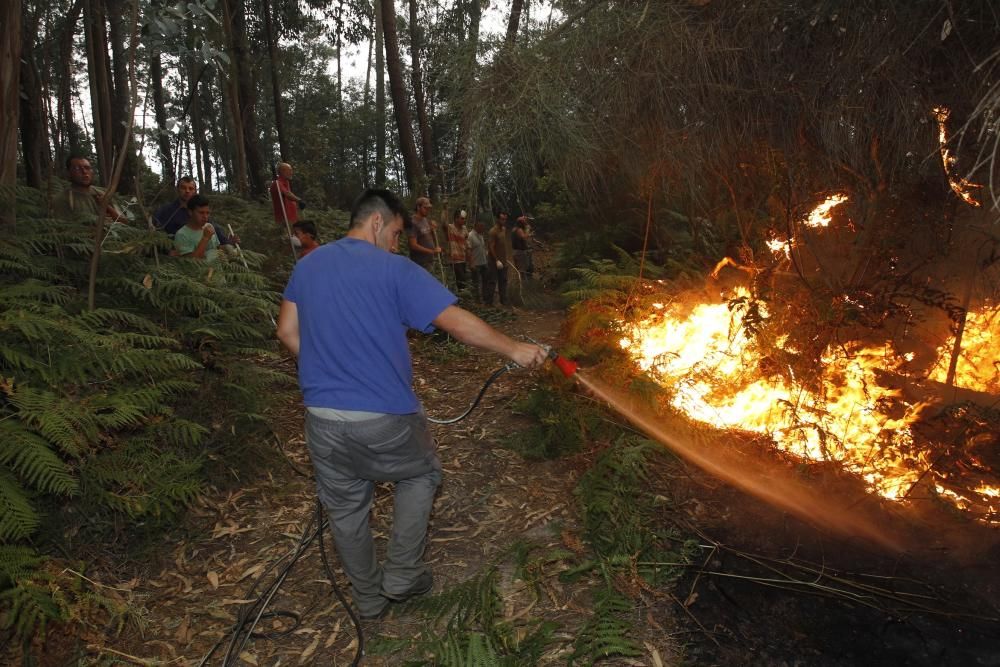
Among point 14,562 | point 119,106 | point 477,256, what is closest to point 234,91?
point 119,106

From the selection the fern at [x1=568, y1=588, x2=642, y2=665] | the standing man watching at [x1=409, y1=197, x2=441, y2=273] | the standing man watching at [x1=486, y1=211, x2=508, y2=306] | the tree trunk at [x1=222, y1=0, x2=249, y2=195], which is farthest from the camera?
the tree trunk at [x1=222, y1=0, x2=249, y2=195]

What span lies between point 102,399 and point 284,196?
6.94 m

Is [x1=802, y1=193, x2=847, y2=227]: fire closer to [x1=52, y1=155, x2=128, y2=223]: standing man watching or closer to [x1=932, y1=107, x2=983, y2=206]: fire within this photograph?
[x1=932, y1=107, x2=983, y2=206]: fire

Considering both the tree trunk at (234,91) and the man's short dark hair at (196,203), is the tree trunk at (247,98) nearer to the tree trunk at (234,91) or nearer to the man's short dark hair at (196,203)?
the tree trunk at (234,91)

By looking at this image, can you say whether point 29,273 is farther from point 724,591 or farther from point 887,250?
point 887,250

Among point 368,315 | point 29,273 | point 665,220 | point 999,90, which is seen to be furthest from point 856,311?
point 29,273

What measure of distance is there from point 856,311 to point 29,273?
24.5ft

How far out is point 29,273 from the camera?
205 inches

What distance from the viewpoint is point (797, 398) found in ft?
17.3

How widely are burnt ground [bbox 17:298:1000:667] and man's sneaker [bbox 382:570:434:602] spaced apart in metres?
0.09

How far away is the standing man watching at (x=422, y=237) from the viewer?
9.80 metres

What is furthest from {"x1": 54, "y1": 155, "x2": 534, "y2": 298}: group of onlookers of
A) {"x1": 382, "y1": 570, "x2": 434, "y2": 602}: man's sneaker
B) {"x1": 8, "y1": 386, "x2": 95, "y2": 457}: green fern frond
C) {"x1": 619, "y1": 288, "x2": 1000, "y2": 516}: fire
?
{"x1": 619, "y1": 288, "x2": 1000, "y2": 516}: fire

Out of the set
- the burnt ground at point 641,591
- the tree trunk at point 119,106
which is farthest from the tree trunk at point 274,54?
the burnt ground at point 641,591

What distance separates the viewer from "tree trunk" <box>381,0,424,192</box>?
41.6ft
